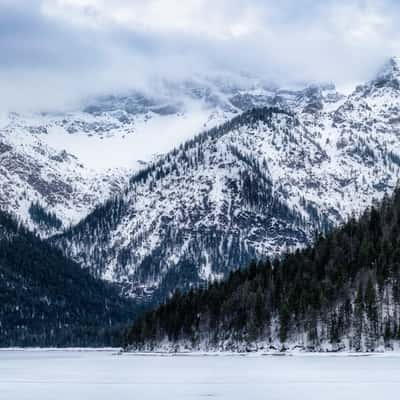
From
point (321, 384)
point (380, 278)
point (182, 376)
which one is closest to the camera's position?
point (321, 384)

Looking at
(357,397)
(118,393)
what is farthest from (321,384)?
(118,393)

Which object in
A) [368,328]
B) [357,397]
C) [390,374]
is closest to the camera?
[357,397]

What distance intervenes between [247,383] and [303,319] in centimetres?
9484

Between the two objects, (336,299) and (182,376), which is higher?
(336,299)

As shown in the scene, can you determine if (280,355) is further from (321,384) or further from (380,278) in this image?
(321,384)

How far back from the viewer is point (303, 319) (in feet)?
622

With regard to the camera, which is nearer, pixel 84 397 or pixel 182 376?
pixel 84 397

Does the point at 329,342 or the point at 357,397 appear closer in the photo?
the point at 357,397

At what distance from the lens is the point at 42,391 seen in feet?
292

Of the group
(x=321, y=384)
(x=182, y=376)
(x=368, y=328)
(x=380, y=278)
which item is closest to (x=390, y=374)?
(x=321, y=384)

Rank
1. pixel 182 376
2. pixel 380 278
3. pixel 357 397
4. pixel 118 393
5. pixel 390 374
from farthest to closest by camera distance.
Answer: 1. pixel 380 278
2. pixel 182 376
3. pixel 390 374
4. pixel 118 393
5. pixel 357 397

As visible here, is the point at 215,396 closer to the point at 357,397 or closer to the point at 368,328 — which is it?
the point at 357,397

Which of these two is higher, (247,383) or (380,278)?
(380,278)

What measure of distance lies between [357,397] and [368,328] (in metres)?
100
